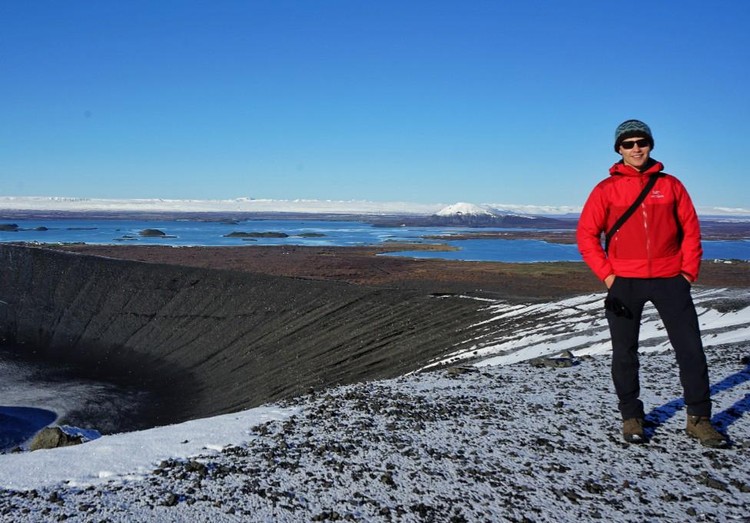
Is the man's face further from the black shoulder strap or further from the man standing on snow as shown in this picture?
the black shoulder strap

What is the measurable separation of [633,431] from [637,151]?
2155 mm

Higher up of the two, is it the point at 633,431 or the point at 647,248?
the point at 647,248

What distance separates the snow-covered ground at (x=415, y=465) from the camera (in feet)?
12.2

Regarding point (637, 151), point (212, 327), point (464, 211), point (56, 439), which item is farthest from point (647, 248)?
point (464, 211)

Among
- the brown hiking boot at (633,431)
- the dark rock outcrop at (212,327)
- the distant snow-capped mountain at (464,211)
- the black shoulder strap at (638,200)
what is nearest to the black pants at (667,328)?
the brown hiking boot at (633,431)

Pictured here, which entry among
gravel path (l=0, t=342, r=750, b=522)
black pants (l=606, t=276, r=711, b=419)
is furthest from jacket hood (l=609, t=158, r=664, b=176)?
gravel path (l=0, t=342, r=750, b=522)

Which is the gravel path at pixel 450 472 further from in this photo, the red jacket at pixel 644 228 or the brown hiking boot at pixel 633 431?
Result: the red jacket at pixel 644 228

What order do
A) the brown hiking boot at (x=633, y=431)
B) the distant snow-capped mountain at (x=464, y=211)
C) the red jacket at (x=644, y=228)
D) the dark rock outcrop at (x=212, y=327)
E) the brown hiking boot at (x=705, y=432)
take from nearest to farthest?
the red jacket at (x=644, y=228)
the brown hiking boot at (x=705, y=432)
the brown hiking boot at (x=633, y=431)
the dark rock outcrop at (x=212, y=327)
the distant snow-capped mountain at (x=464, y=211)

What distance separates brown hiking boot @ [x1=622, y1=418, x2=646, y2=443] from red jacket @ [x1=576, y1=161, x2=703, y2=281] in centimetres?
120

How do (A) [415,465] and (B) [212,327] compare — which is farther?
(B) [212,327]

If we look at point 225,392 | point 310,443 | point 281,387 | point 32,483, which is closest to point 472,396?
point 310,443

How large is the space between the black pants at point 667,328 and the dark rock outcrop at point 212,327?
391 inches

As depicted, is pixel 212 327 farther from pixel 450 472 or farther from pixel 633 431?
pixel 633 431

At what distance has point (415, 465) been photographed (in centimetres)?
446
